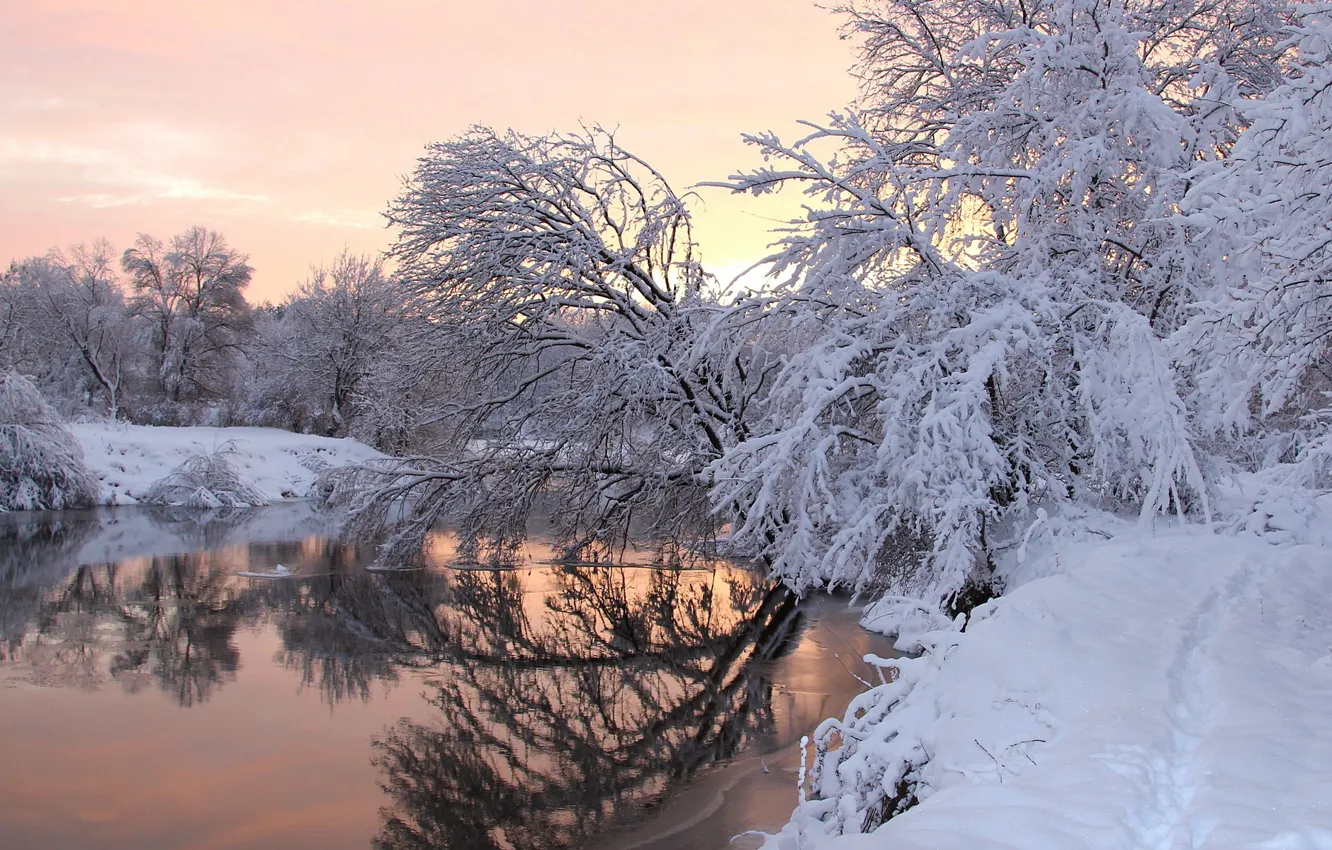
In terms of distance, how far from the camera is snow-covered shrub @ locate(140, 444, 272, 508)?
26453 millimetres

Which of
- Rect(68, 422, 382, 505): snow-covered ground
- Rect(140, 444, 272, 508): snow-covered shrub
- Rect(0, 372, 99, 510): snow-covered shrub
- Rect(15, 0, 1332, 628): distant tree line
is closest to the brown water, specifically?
Rect(15, 0, 1332, 628): distant tree line

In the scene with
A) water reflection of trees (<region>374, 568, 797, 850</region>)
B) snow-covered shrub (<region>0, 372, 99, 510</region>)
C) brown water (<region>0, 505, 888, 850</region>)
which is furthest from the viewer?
snow-covered shrub (<region>0, 372, 99, 510</region>)

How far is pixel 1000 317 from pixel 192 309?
1776 inches

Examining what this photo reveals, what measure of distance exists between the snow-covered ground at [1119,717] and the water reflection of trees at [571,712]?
190 cm

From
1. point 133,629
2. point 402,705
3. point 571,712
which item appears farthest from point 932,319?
point 133,629

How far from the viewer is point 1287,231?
5395 mm

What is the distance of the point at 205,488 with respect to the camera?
1050 inches

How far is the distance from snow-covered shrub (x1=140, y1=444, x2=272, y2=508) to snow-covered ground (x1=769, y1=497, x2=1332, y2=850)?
24.9 m

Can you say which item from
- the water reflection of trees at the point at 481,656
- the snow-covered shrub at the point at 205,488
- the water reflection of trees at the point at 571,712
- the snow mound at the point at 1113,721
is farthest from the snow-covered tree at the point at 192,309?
the snow mound at the point at 1113,721

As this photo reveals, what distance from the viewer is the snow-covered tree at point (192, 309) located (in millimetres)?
43500

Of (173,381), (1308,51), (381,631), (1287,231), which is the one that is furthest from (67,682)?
(173,381)

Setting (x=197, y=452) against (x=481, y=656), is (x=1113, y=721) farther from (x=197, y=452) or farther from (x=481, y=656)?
(x=197, y=452)

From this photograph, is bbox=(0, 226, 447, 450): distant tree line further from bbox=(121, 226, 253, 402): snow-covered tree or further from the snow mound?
the snow mound

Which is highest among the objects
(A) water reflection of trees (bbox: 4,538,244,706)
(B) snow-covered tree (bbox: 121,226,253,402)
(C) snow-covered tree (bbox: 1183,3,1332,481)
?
(B) snow-covered tree (bbox: 121,226,253,402)
